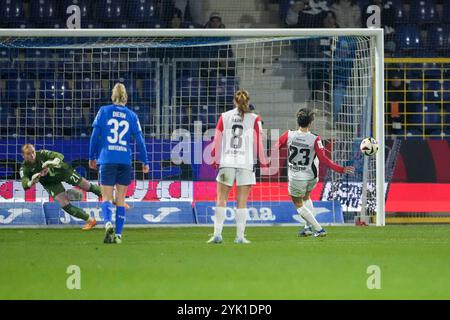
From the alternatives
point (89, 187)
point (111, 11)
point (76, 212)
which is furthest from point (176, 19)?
point (76, 212)

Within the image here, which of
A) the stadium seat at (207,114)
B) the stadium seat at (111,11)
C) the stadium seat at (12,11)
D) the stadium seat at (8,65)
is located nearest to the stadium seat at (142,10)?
the stadium seat at (111,11)

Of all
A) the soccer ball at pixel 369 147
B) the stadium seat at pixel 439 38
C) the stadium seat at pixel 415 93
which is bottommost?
the soccer ball at pixel 369 147

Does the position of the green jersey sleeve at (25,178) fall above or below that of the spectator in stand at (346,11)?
below

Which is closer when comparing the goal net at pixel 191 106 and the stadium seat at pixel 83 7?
the goal net at pixel 191 106

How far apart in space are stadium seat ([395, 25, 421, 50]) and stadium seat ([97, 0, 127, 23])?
6666 millimetres

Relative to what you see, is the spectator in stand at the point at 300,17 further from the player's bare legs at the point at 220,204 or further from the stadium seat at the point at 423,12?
the player's bare legs at the point at 220,204

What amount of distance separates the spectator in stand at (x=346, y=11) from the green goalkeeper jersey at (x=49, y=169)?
12061mm

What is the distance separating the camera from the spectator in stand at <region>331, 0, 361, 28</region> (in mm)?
29422

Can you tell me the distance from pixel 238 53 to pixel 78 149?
3.67m

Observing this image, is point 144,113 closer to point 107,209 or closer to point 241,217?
point 107,209

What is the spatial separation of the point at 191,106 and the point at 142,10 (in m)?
8.22

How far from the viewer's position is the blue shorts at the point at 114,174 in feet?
48.4

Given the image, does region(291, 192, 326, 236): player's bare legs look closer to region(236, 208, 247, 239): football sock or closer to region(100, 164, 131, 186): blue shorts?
region(236, 208, 247, 239): football sock

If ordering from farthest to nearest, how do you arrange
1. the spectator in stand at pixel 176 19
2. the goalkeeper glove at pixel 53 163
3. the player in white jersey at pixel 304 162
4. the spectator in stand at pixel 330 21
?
the spectator in stand at pixel 176 19 < the spectator in stand at pixel 330 21 < the goalkeeper glove at pixel 53 163 < the player in white jersey at pixel 304 162
